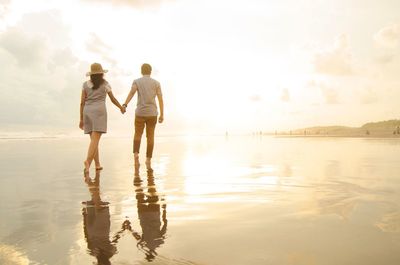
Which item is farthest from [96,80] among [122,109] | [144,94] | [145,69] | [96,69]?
[145,69]

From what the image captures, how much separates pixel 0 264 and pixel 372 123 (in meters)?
119

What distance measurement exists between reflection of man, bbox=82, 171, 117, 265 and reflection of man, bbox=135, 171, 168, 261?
26 centimetres

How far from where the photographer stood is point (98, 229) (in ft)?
10.8

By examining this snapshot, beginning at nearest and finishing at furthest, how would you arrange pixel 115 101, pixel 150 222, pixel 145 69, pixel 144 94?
pixel 150 222 → pixel 115 101 → pixel 144 94 → pixel 145 69

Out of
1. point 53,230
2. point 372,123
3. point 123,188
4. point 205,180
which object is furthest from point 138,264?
point 372,123

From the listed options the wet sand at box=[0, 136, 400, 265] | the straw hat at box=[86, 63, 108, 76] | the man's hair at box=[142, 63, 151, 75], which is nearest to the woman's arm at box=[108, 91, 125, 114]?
the straw hat at box=[86, 63, 108, 76]

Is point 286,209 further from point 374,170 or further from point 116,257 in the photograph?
point 374,170

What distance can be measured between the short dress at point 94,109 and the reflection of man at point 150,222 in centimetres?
307

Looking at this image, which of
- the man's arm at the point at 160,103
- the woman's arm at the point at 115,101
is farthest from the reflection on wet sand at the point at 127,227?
the man's arm at the point at 160,103

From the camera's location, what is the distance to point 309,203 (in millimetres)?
4496

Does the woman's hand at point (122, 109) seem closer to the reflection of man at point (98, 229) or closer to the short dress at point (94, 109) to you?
the short dress at point (94, 109)

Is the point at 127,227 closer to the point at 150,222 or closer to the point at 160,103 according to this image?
the point at 150,222

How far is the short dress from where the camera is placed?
8.30 metres

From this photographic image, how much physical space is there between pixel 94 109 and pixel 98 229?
5384mm
